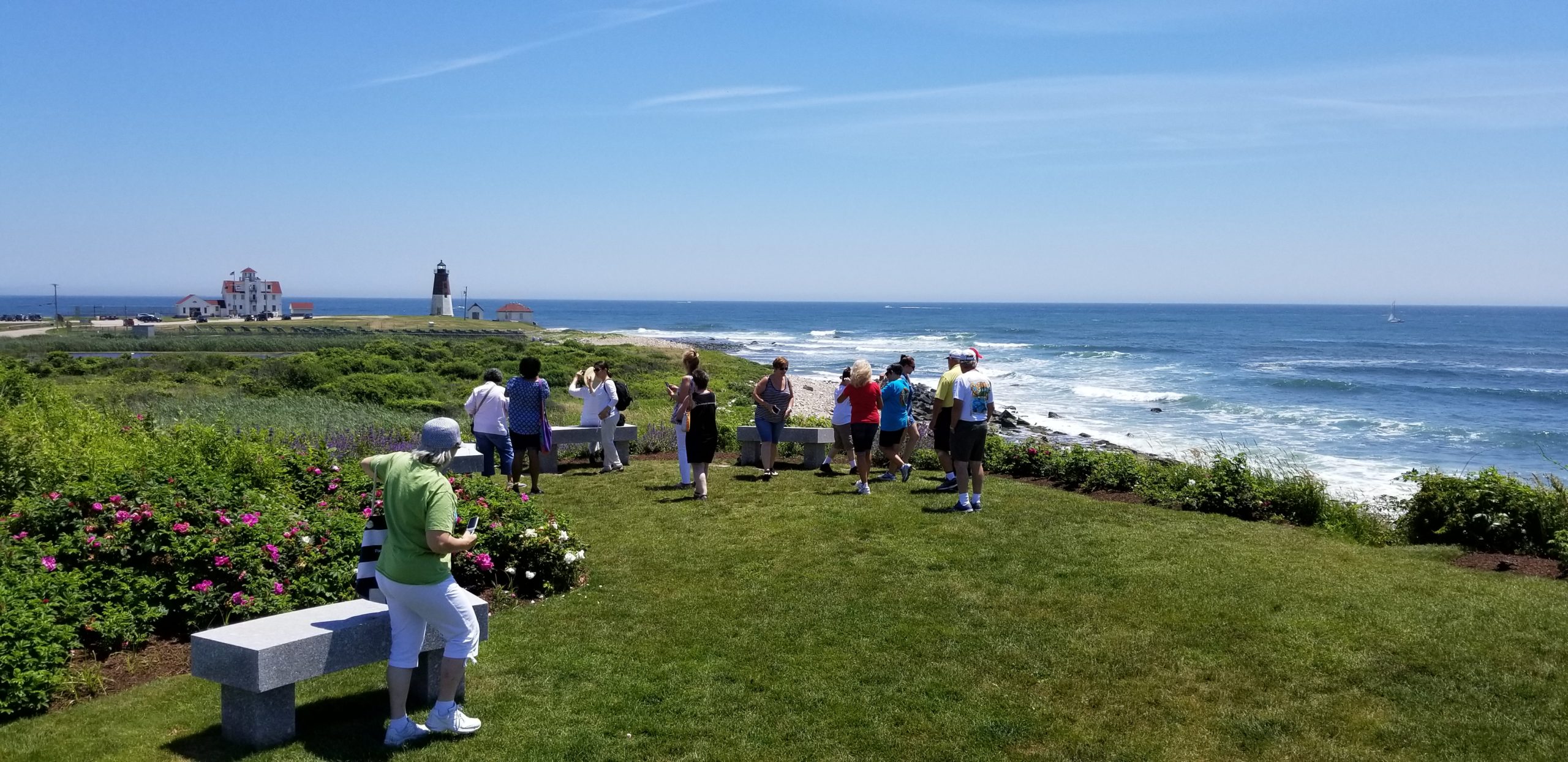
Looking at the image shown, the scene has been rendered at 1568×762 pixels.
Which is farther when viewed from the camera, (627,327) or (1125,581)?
(627,327)

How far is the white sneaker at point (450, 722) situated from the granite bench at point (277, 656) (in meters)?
0.35

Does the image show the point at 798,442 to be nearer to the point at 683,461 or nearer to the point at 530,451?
the point at 683,461

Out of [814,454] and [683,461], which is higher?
[683,461]

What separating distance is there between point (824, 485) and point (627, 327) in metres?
126

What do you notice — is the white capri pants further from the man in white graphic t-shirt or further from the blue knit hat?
the man in white graphic t-shirt

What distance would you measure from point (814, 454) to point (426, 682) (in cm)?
853

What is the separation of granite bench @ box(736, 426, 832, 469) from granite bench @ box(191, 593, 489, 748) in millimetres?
8131

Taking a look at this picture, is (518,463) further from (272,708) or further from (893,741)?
(893,741)

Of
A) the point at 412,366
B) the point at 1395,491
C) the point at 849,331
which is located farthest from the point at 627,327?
the point at 1395,491

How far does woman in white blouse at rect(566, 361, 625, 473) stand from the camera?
12.4m

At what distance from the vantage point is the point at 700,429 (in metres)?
10.7

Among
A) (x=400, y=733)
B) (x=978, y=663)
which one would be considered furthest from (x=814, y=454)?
(x=400, y=733)

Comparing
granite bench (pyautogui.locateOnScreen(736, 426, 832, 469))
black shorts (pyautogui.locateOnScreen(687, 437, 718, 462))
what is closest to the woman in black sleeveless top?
black shorts (pyautogui.locateOnScreen(687, 437, 718, 462))

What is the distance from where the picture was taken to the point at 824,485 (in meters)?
11.8
